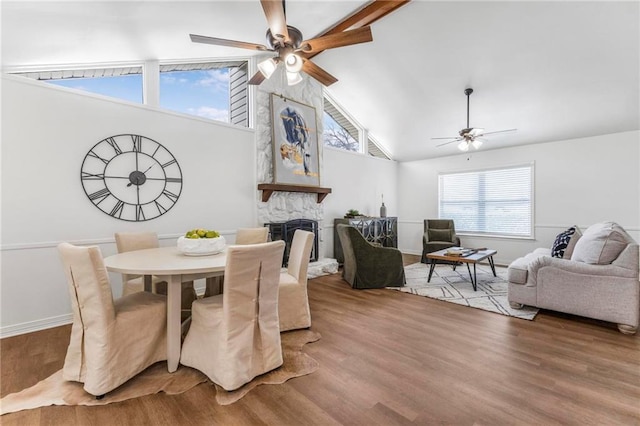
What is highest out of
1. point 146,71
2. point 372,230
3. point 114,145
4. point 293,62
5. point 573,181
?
point 146,71

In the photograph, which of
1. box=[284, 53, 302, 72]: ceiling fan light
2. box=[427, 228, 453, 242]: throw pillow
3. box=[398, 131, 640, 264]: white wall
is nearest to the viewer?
box=[284, 53, 302, 72]: ceiling fan light

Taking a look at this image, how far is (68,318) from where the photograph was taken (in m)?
3.02

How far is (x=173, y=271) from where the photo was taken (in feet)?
6.07

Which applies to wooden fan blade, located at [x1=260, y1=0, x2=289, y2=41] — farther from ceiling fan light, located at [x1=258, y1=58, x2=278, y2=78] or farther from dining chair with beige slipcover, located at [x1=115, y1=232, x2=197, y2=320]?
dining chair with beige slipcover, located at [x1=115, y1=232, x2=197, y2=320]

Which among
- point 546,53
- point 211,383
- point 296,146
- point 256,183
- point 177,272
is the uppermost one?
point 546,53

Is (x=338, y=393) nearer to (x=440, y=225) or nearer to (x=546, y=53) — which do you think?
(x=546, y=53)

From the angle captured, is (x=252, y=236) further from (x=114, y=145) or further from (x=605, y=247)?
(x=605, y=247)

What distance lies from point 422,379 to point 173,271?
180cm

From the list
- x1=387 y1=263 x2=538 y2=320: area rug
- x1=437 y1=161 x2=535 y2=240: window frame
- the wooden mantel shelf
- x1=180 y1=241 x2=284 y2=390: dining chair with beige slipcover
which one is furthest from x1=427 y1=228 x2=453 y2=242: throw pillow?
x1=180 y1=241 x2=284 y2=390: dining chair with beige slipcover

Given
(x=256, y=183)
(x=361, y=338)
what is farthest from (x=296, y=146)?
(x=361, y=338)

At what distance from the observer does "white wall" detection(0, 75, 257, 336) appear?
8.93 ft

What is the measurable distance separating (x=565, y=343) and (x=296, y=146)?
412 cm

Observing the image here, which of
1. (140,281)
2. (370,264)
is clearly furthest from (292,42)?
(370,264)

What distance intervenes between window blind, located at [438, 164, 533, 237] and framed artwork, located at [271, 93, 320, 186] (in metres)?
3.53
